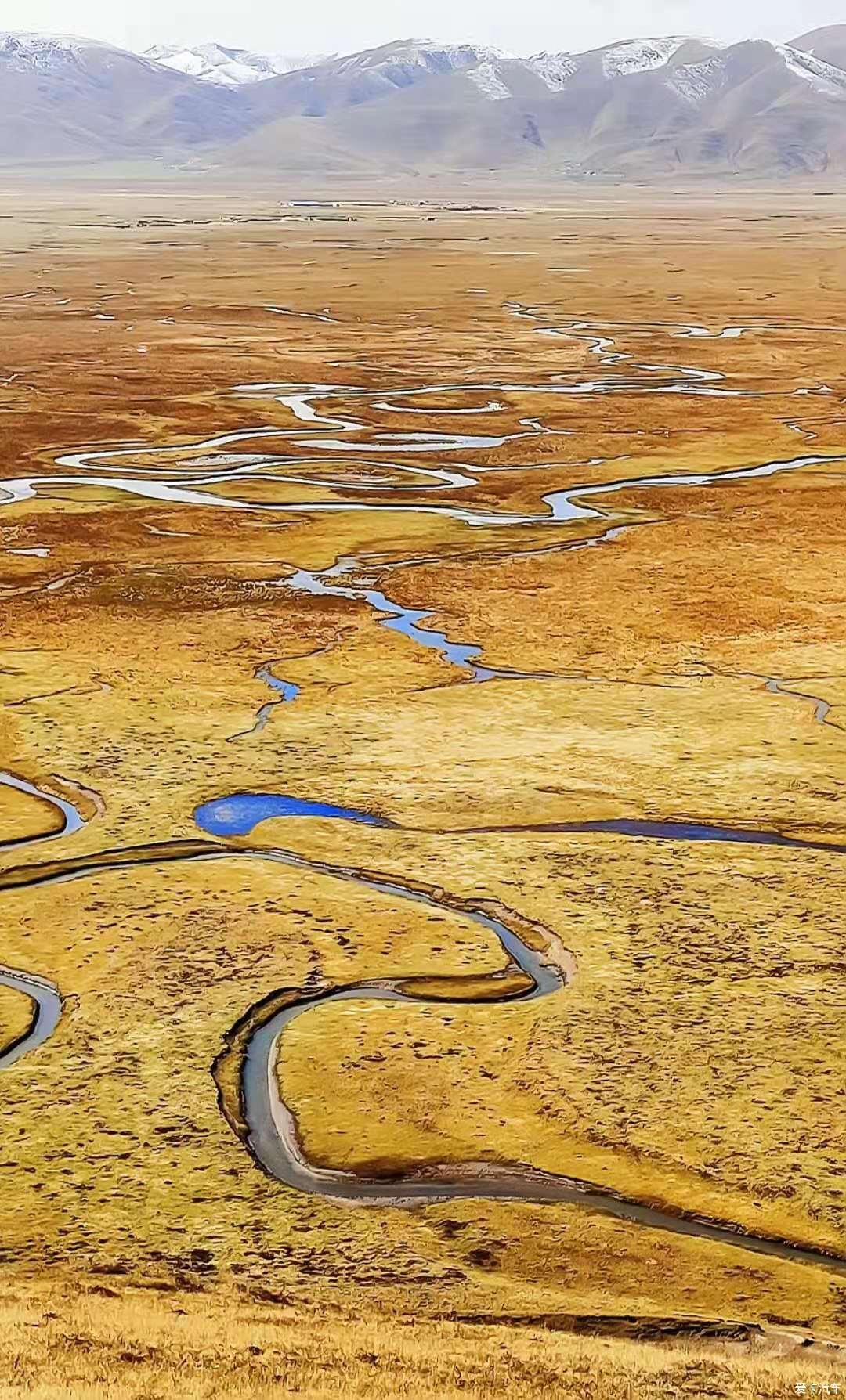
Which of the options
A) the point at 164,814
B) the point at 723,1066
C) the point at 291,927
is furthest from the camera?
the point at 164,814

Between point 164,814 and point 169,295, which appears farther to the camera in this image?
point 169,295

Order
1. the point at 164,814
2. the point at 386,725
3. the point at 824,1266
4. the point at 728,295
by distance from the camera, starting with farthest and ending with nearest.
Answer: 1. the point at 728,295
2. the point at 386,725
3. the point at 164,814
4. the point at 824,1266

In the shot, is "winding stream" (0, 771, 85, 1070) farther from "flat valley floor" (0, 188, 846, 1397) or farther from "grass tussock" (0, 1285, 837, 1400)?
"grass tussock" (0, 1285, 837, 1400)

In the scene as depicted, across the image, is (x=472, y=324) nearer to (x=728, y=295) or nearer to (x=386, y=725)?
(x=728, y=295)

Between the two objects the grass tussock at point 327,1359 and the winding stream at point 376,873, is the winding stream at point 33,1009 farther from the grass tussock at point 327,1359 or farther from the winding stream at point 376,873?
the grass tussock at point 327,1359

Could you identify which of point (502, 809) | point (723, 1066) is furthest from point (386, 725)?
point (723, 1066)
